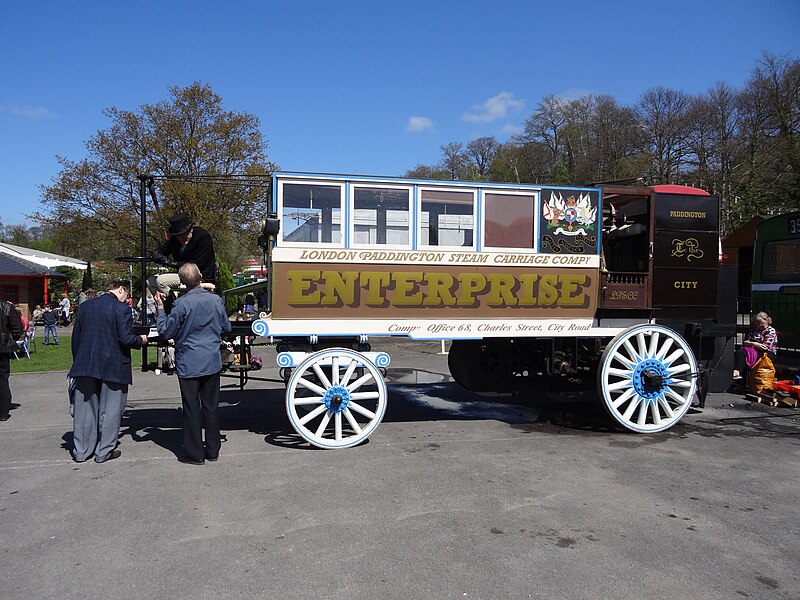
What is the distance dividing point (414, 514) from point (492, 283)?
10.2 ft

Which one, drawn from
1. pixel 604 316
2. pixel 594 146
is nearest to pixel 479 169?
pixel 594 146

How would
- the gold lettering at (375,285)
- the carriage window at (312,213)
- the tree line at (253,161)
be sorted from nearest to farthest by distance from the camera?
1. the carriage window at (312,213)
2. the gold lettering at (375,285)
3. the tree line at (253,161)

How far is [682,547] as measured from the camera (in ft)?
13.5

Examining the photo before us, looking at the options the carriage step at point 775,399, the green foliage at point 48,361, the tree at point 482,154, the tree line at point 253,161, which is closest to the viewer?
the carriage step at point 775,399

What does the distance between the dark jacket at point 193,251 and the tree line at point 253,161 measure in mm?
12685

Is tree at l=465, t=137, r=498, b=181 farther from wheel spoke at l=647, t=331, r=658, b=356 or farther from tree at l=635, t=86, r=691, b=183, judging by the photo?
wheel spoke at l=647, t=331, r=658, b=356

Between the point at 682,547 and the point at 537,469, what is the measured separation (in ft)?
6.00

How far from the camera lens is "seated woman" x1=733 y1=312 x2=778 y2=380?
9.83 m

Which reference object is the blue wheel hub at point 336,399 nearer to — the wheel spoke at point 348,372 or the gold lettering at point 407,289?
the wheel spoke at point 348,372

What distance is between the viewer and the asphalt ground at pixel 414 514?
3641 mm

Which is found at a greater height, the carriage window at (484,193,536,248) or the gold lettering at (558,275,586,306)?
the carriage window at (484,193,536,248)

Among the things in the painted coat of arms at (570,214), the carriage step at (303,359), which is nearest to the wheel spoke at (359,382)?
the carriage step at (303,359)

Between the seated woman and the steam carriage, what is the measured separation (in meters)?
2.77

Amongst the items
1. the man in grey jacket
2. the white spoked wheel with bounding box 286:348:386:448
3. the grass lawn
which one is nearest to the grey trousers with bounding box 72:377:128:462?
the man in grey jacket
